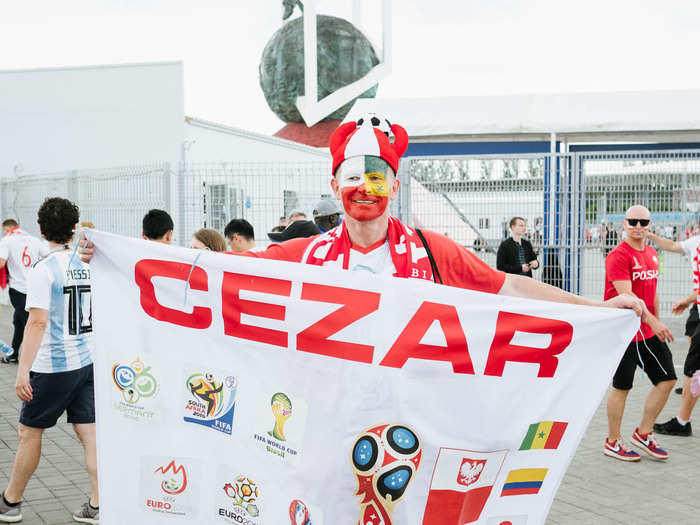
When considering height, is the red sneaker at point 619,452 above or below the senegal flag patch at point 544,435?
below

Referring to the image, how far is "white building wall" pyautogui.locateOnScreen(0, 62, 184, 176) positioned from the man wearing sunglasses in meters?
11.3

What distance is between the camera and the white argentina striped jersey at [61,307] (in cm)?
474

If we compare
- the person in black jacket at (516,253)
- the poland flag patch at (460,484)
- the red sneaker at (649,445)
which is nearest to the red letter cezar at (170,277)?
the poland flag patch at (460,484)

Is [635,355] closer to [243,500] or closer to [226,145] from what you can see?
[243,500]

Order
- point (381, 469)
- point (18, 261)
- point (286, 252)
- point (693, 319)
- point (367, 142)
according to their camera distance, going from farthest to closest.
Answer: point (18, 261)
point (693, 319)
point (286, 252)
point (367, 142)
point (381, 469)

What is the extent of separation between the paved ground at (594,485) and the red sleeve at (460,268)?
242 centimetres

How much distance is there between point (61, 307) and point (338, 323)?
2460mm

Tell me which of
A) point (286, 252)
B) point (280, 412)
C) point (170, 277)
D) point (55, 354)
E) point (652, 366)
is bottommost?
point (652, 366)

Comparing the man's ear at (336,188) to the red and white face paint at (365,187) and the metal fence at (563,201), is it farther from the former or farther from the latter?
the metal fence at (563,201)

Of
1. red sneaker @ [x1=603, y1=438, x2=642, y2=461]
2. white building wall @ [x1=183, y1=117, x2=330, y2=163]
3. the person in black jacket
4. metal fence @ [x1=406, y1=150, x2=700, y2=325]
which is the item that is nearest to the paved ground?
red sneaker @ [x1=603, y1=438, x2=642, y2=461]

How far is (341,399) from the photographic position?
9.62 feet

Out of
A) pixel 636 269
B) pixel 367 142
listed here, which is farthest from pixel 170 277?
pixel 636 269

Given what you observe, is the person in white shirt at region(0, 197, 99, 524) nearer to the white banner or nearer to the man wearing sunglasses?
the white banner

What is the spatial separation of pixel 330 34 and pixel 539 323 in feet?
163
